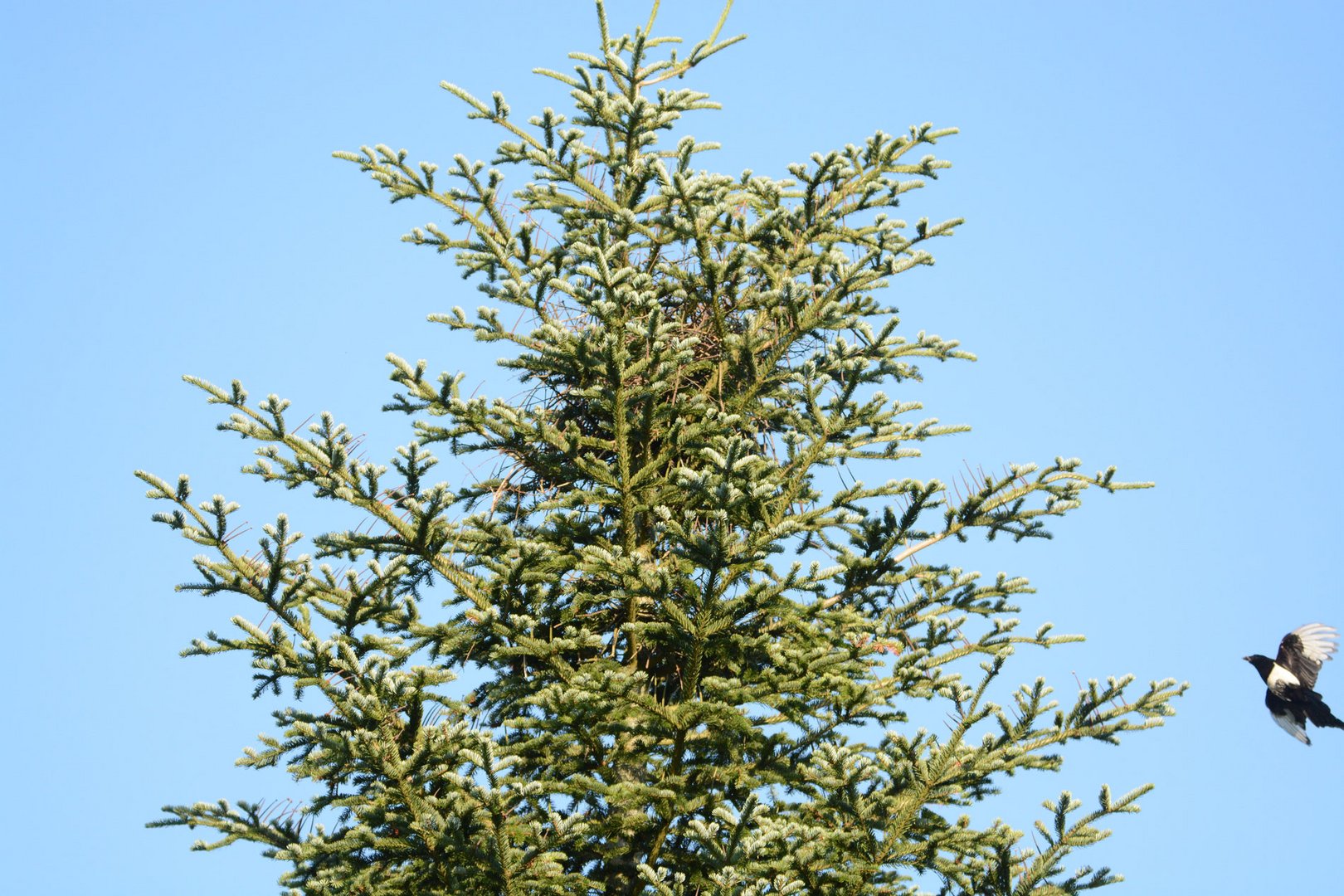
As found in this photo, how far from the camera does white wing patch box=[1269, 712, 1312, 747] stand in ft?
30.3

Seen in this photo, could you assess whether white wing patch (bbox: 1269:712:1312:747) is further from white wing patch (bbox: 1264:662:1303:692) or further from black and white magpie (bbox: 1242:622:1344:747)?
white wing patch (bbox: 1264:662:1303:692)

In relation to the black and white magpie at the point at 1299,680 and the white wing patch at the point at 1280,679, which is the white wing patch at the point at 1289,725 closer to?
the black and white magpie at the point at 1299,680

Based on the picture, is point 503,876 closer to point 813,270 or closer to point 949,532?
point 949,532

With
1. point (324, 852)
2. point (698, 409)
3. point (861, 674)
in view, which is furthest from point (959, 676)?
point (324, 852)

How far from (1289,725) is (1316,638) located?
66cm

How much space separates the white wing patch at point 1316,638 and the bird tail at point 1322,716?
33 cm

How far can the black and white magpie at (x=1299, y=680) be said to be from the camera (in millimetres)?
A: 9219

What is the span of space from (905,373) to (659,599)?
274 centimetres

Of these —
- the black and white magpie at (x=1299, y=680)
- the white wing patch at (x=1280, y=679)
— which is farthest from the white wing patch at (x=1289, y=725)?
the white wing patch at (x=1280, y=679)

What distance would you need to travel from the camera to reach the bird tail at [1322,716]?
360 inches

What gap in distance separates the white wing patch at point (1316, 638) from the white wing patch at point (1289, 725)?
453 mm

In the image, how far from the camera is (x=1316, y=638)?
9.35 meters

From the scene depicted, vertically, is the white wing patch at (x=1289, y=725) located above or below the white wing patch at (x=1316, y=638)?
below

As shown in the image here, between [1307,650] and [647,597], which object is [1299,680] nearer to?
[1307,650]
